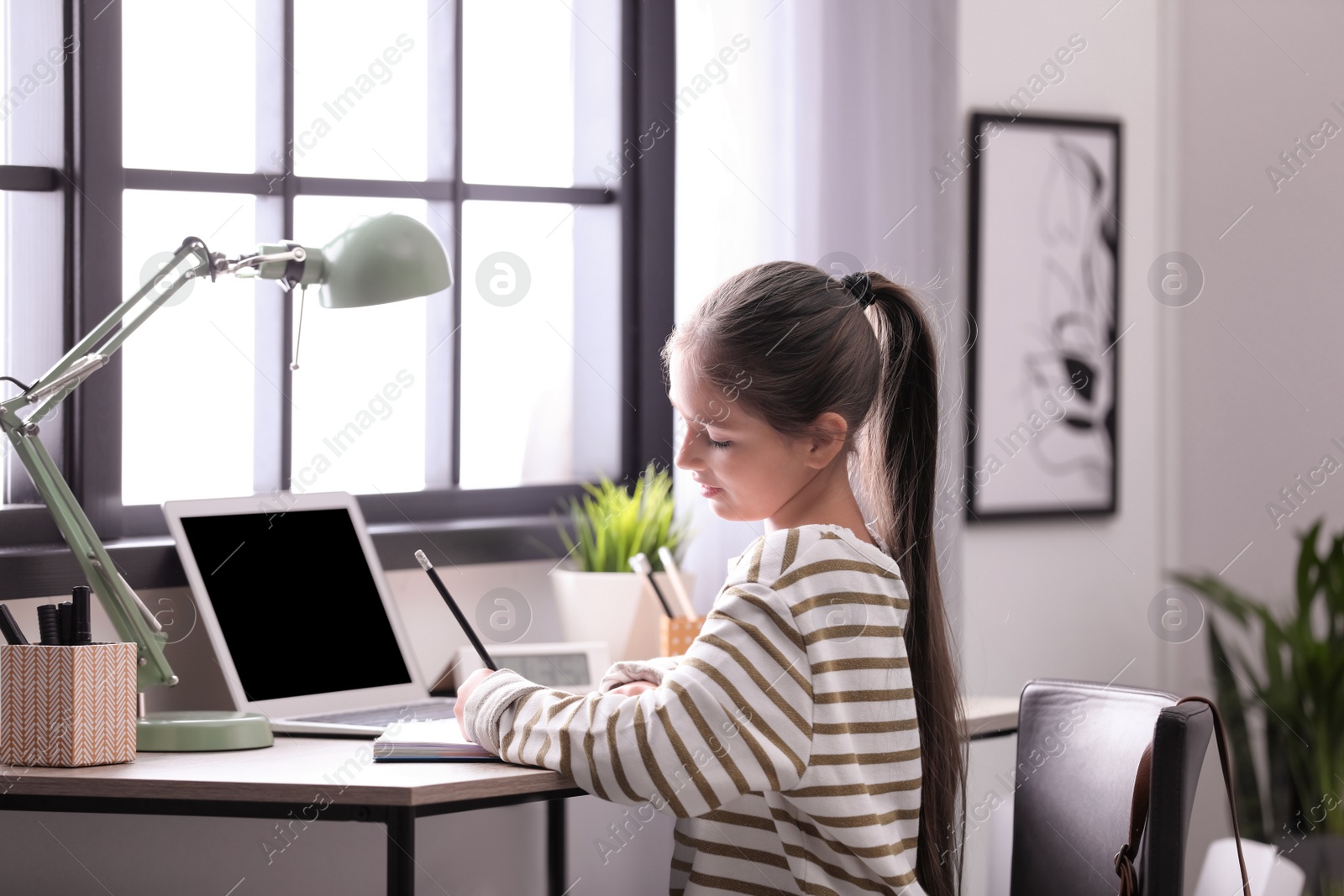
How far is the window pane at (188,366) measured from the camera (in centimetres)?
184

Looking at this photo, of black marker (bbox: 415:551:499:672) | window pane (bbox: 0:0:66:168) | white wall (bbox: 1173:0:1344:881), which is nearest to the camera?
black marker (bbox: 415:551:499:672)

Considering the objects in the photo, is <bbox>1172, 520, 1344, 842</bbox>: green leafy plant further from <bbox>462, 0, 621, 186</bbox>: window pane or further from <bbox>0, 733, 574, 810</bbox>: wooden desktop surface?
<bbox>0, 733, 574, 810</bbox>: wooden desktop surface

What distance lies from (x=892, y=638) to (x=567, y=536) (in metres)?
0.95

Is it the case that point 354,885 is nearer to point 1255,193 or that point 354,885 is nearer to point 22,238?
point 22,238

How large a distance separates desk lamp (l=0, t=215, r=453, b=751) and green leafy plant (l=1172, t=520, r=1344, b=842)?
6.04 ft

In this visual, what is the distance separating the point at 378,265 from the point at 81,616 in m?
0.47

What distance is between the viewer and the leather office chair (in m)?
1.26

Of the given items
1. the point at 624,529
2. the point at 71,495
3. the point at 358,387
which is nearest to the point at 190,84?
the point at 358,387

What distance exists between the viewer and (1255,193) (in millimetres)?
2818

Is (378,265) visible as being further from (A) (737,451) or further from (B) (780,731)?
(B) (780,731)

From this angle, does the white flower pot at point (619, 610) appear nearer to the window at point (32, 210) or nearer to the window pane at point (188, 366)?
the window pane at point (188, 366)

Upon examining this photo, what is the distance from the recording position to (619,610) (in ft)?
6.33

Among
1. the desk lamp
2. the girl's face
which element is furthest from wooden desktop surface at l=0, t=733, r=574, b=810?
the girl's face

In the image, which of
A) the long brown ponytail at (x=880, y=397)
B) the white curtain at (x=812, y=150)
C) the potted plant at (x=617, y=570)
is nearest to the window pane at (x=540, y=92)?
the white curtain at (x=812, y=150)
